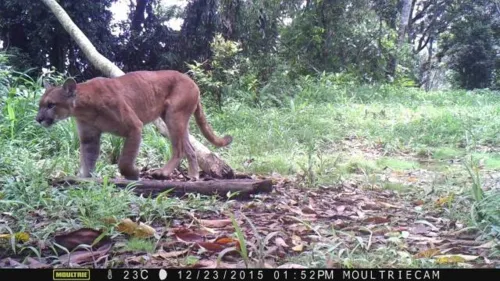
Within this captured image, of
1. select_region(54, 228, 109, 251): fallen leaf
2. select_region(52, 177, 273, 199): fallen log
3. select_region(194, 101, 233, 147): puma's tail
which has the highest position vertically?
select_region(194, 101, 233, 147): puma's tail

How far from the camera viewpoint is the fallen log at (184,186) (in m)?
4.68

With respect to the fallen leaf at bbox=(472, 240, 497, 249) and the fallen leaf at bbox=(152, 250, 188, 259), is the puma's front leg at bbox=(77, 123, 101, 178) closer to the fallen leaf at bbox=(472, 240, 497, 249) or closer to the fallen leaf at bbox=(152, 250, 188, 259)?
the fallen leaf at bbox=(152, 250, 188, 259)

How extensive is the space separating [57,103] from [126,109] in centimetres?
67

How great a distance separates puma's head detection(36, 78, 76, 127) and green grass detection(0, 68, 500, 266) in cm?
46

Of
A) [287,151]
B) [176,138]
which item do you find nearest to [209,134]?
[176,138]

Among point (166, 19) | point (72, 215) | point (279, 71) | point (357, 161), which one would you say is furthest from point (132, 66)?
point (72, 215)

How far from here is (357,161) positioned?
715cm

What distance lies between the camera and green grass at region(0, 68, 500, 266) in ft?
12.8

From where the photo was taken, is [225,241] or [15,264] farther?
[225,241]

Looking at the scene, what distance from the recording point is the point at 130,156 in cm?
537

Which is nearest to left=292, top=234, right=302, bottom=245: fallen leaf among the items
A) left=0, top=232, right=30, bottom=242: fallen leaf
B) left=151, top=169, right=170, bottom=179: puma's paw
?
left=0, top=232, right=30, bottom=242: fallen leaf

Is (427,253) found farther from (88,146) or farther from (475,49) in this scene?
(475,49)

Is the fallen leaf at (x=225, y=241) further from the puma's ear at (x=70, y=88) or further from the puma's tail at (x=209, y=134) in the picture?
the puma's tail at (x=209, y=134)

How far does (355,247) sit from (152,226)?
1448 mm
